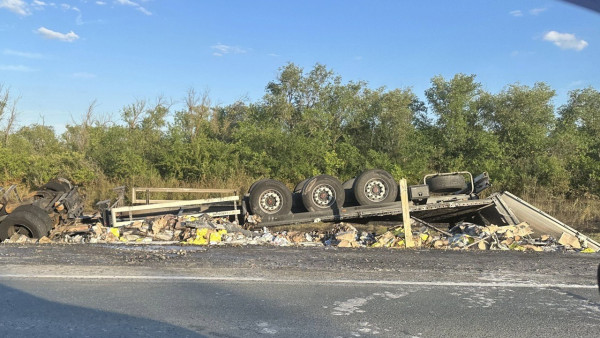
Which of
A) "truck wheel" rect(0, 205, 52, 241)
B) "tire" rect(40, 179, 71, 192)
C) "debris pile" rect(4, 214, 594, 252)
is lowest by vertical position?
"debris pile" rect(4, 214, 594, 252)

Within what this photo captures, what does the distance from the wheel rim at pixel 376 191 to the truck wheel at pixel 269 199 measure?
1.94 m

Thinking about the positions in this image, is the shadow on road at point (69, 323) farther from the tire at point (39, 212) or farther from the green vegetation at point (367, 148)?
the green vegetation at point (367, 148)

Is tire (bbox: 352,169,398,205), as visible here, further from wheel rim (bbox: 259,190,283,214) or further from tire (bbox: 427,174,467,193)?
wheel rim (bbox: 259,190,283,214)

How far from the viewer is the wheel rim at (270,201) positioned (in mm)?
11984

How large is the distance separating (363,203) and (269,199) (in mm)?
2287

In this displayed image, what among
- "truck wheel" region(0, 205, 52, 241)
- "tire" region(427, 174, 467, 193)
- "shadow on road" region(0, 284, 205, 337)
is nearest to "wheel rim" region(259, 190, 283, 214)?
"tire" region(427, 174, 467, 193)

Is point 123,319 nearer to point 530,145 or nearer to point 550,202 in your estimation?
point 550,202

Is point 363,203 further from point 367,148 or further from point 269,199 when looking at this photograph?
point 367,148

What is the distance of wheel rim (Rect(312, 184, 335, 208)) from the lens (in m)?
11.9

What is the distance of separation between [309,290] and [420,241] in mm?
5123

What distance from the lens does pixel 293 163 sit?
1912 centimetres

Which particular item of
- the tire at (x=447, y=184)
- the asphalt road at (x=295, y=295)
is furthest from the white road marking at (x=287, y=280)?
the tire at (x=447, y=184)

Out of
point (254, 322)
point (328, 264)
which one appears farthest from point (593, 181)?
point (254, 322)

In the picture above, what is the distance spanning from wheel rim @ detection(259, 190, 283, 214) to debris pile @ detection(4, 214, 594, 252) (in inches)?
21.5
